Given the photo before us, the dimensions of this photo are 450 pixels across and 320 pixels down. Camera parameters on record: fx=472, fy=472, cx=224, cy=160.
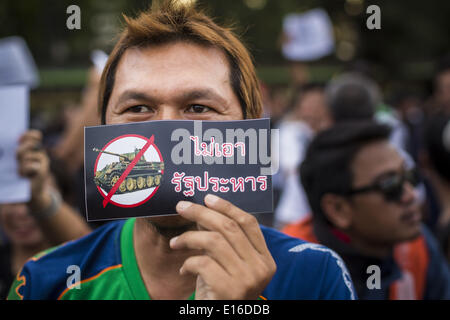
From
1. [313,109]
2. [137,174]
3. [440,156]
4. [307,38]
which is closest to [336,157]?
[440,156]

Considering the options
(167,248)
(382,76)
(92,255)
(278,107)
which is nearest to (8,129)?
(92,255)

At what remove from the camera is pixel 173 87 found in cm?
147

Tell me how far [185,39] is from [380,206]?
1479 mm

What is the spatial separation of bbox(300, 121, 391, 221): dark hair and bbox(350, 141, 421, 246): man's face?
46mm

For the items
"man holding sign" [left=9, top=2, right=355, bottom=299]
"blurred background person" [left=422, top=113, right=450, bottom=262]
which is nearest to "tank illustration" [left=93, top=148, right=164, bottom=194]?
"man holding sign" [left=9, top=2, right=355, bottom=299]

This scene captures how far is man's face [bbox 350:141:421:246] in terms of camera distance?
8.05ft

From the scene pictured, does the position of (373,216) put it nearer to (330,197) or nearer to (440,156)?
(330,197)

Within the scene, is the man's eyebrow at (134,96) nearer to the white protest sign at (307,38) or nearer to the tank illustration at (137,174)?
the tank illustration at (137,174)

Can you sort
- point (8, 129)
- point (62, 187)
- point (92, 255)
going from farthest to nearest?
point (62, 187)
point (8, 129)
point (92, 255)

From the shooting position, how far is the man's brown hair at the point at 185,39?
1559 mm

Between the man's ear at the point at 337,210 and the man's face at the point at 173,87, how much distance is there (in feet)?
4.11

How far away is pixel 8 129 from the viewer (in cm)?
243
